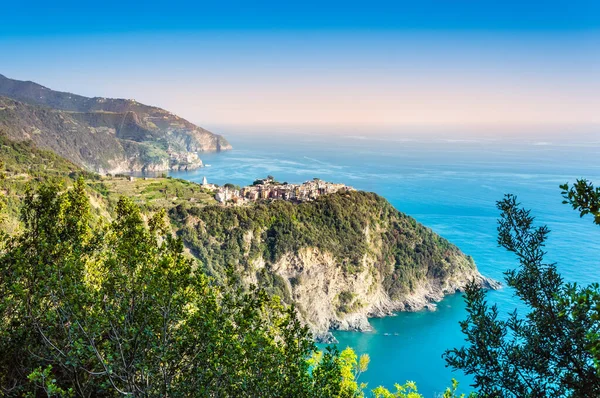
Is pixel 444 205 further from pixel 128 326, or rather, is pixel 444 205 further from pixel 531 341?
pixel 128 326

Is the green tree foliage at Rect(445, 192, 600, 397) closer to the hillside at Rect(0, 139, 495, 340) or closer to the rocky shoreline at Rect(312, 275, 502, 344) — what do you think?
the hillside at Rect(0, 139, 495, 340)

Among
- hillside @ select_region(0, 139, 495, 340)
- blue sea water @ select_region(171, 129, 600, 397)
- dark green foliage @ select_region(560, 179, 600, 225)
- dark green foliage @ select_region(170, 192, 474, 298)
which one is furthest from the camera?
dark green foliage @ select_region(170, 192, 474, 298)

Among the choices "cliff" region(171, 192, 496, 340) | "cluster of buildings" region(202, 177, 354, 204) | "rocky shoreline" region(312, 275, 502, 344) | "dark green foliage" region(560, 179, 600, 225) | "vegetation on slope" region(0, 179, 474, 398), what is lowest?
"rocky shoreline" region(312, 275, 502, 344)

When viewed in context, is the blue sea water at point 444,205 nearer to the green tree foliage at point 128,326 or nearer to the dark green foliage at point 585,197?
the green tree foliage at point 128,326

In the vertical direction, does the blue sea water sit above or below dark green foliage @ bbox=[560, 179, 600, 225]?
below

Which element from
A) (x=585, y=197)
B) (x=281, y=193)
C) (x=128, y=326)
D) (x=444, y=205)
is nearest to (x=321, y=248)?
(x=281, y=193)

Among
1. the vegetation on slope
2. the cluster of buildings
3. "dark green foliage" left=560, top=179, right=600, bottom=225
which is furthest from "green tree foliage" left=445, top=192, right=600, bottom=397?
the cluster of buildings

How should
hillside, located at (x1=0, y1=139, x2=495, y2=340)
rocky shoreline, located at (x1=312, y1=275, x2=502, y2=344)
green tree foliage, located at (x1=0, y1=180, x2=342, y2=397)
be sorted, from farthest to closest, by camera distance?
hillside, located at (x1=0, y1=139, x2=495, y2=340)
rocky shoreline, located at (x1=312, y1=275, x2=502, y2=344)
green tree foliage, located at (x1=0, y1=180, x2=342, y2=397)

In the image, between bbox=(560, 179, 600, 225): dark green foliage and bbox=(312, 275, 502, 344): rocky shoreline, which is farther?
bbox=(312, 275, 502, 344): rocky shoreline

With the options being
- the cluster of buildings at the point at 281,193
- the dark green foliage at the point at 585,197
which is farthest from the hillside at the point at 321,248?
the dark green foliage at the point at 585,197
